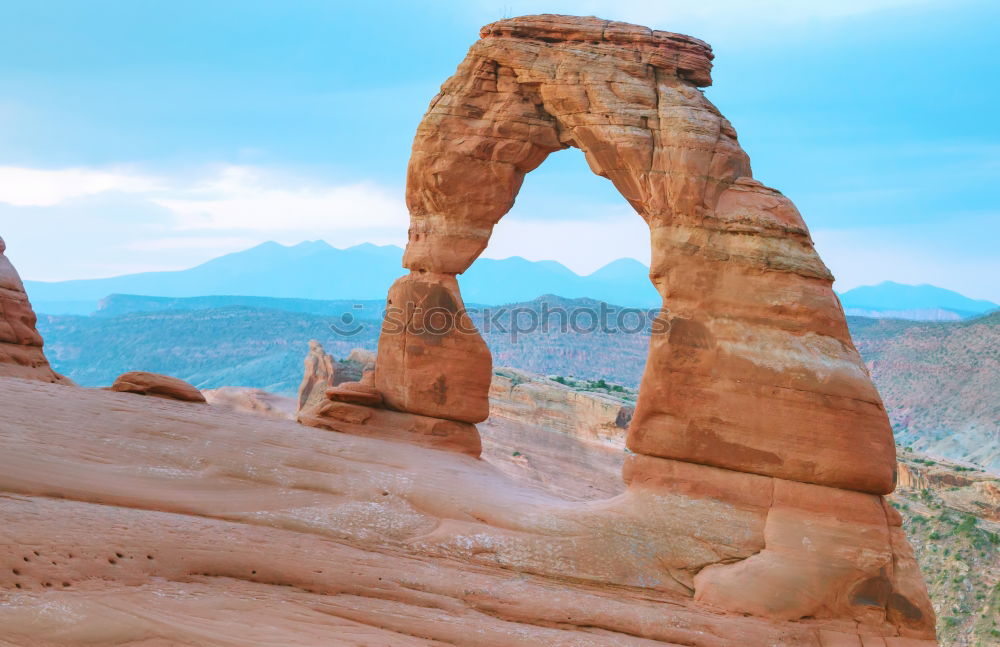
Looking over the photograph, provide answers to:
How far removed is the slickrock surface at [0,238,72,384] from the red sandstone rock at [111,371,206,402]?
3.71 m

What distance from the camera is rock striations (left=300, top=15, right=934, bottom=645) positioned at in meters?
13.8

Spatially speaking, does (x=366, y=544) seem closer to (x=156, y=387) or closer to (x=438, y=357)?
(x=438, y=357)

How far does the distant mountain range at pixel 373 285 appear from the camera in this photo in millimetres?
160875

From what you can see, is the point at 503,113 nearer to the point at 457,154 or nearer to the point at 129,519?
the point at 457,154

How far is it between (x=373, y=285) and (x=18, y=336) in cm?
16175

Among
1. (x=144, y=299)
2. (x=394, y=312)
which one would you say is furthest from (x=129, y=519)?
(x=144, y=299)

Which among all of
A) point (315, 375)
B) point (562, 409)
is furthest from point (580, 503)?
point (315, 375)

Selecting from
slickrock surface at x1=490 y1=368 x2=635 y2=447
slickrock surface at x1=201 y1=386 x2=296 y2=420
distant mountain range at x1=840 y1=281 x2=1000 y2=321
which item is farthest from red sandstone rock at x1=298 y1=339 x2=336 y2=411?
distant mountain range at x1=840 y1=281 x2=1000 y2=321

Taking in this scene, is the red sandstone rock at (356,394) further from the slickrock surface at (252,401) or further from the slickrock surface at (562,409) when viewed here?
the slickrock surface at (252,401)

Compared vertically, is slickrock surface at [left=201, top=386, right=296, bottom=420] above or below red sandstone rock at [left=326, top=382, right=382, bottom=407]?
below

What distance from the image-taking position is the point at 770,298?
49.4ft

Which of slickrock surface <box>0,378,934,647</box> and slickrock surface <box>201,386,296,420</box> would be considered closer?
slickrock surface <box>0,378,934,647</box>

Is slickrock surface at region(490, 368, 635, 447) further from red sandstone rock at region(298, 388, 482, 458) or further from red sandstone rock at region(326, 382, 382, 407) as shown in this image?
red sandstone rock at region(326, 382, 382, 407)

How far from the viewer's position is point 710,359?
15.0m
